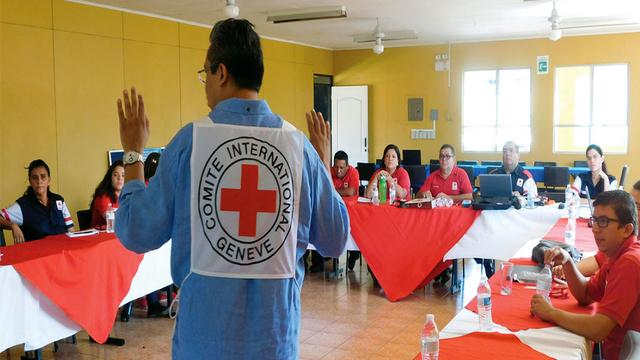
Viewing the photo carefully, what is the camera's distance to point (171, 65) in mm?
8188

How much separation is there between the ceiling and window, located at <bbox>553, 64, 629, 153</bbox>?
2.23 ft

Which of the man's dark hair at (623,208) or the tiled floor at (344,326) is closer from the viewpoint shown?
the man's dark hair at (623,208)

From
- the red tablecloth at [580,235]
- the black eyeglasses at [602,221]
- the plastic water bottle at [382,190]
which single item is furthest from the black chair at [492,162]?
the black eyeglasses at [602,221]

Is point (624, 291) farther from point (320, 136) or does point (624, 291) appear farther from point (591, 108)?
point (591, 108)

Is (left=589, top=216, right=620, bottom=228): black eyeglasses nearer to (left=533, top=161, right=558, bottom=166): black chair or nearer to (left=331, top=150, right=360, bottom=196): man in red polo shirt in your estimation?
(left=331, top=150, right=360, bottom=196): man in red polo shirt

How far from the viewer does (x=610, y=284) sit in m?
2.15

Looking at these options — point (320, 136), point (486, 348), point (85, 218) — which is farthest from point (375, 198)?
A: point (320, 136)

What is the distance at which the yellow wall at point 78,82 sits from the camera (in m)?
6.33

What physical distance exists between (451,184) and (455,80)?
5399 mm

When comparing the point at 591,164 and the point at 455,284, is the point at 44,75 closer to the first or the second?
the point at 455,284

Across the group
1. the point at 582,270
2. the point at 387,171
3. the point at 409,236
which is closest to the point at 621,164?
the point at 387,171

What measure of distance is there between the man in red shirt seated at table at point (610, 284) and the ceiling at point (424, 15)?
5.40 meters

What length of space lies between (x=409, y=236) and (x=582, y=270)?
2.53 meters

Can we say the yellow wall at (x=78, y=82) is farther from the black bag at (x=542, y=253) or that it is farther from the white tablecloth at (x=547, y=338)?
the white tablecloth at (x=547, y=338)
